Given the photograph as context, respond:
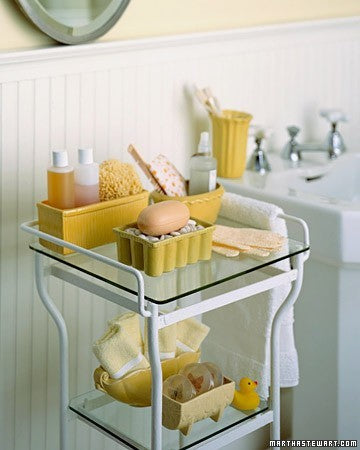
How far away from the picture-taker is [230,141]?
252 centimetres

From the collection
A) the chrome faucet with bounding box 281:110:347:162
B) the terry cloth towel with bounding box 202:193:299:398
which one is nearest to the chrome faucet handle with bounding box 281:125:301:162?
the chrome faucet with bounding box 281:110:347:162

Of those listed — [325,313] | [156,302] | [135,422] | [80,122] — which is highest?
[80,122]

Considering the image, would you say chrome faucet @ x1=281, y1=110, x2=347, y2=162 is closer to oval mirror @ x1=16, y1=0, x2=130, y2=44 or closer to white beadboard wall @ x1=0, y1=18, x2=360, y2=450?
white beadboard wall @ x1=0, y1=18, x2=360, y2=450

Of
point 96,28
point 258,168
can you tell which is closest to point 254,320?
point 258,168

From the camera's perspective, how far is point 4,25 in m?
2.07

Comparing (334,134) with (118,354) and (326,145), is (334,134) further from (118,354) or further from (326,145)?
(118,354)

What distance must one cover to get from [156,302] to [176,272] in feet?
0.49

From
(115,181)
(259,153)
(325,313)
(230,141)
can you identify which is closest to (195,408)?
(115,181)

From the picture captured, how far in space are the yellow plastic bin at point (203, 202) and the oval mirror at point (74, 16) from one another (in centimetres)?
42

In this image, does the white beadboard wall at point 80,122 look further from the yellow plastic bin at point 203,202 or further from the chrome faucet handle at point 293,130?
the yellow plastic bin at point 203,202

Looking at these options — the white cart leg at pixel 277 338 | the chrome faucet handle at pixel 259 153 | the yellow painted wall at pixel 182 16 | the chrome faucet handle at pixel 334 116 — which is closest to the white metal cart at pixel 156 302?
the white cart leg at pixel 277 338

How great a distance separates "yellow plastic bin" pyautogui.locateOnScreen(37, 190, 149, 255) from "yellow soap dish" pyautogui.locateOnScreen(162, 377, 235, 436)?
362 millimetres

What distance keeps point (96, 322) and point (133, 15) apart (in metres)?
0.80

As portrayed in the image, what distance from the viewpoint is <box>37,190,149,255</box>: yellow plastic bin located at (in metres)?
1.89
